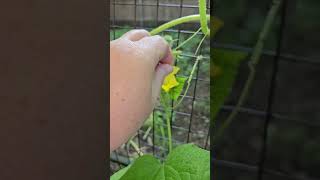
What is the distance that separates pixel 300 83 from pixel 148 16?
613 millimetres

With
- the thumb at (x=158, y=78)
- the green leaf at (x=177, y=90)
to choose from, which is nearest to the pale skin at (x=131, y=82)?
the thumb at (x=158, y=78)

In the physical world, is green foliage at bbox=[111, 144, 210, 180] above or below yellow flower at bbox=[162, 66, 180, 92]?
below

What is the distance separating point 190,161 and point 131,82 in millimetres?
97

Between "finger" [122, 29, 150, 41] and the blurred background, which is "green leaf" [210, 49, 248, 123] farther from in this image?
"finger" [122, 29, 150, 41]

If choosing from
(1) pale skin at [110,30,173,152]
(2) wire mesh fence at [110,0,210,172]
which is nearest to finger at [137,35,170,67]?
(1) pale skin at [110,30,173,152]

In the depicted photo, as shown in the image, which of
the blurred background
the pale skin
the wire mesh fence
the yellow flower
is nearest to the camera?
the blurred background

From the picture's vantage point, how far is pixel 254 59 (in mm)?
198

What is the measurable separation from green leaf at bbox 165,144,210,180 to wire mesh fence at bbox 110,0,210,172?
0.50 feet

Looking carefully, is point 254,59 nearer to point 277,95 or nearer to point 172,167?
point 277,95

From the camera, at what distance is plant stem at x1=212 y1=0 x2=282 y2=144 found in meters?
0.19

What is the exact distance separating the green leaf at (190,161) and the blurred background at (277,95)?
18 centimetres

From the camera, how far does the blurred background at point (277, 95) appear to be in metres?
0.18
